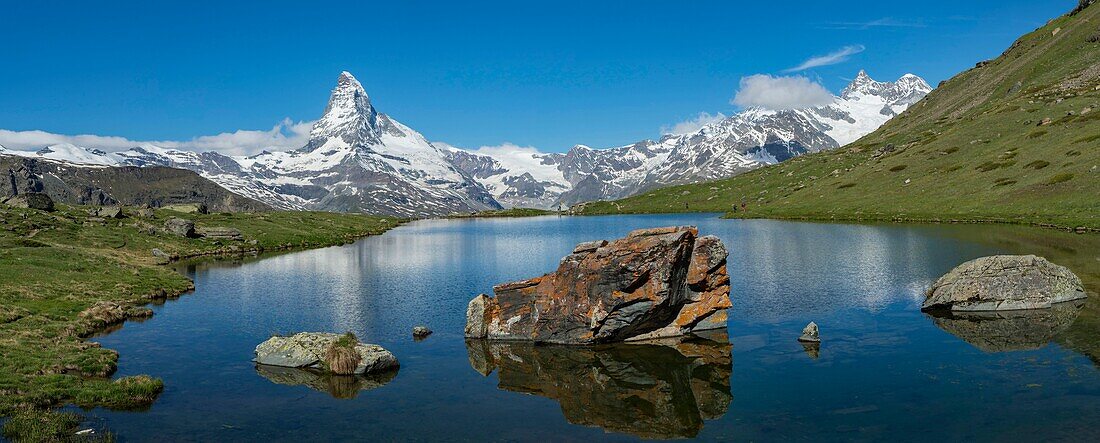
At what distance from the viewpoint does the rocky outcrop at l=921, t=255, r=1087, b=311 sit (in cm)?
4478

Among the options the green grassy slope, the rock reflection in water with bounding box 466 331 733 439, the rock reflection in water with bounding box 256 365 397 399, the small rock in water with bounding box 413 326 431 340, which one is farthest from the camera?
the green grassy slope

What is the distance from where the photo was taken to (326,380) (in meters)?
36.1

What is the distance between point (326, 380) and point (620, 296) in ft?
61.4

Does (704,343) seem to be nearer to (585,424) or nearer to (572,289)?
(572,289)

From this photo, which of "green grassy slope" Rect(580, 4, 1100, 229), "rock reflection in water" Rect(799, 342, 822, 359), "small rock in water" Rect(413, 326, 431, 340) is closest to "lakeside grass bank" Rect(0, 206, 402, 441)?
"small rock in water" Rect(413, 326, 431, 340)

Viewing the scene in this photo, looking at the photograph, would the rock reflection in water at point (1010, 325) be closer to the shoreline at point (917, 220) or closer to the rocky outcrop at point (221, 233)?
the shoreline at point (917, 220)

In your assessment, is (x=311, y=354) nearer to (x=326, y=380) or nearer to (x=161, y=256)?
(x=326, y=380)

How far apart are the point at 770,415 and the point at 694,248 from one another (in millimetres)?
20306

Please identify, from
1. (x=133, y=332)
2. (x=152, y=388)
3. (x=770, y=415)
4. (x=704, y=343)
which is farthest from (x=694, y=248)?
(x=133, y=332)

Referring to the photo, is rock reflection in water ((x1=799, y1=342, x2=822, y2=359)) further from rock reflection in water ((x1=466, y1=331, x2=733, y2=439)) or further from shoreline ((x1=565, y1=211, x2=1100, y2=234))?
shoreline ((x1=565, y1=211, x2=1100, y2=234))

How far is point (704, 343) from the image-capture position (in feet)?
137

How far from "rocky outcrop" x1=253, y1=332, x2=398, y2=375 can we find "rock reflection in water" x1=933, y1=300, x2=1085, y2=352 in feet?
114

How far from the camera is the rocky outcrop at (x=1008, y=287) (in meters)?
44.8

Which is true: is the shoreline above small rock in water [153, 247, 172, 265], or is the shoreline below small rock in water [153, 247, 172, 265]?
above
